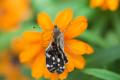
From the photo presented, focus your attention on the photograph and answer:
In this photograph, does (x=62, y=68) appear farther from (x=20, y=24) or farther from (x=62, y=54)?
(x=20, y=24)

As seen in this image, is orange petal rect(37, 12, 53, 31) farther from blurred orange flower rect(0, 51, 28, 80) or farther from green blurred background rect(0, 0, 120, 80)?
blurred orange flower rect(0, 51, 28, 80)

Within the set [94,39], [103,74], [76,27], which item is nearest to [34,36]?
[76,27]

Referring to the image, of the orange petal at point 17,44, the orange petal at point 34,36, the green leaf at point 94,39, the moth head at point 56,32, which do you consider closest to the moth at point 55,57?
the moth head at point 56,32

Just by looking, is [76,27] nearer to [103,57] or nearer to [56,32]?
[56,32]

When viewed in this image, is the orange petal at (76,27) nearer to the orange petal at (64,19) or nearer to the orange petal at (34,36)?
the orange petal at (64,19)

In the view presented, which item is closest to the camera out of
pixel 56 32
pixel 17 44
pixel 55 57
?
pixel 55 57

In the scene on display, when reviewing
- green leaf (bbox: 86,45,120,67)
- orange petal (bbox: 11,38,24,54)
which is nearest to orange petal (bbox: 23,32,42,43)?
green leaf (bbox: 86,45,120,67)
